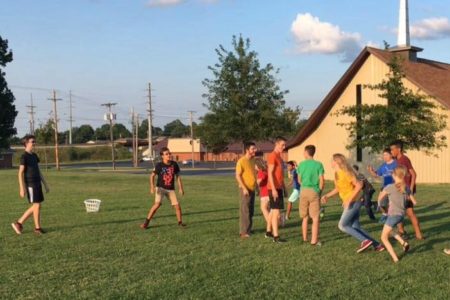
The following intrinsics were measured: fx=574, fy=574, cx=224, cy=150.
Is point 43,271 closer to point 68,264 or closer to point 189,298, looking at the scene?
point 68,264

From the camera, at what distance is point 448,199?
1817 cm

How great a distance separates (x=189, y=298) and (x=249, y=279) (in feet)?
3.55

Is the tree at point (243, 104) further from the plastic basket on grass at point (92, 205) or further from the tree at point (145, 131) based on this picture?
the tree at point (145, 131)

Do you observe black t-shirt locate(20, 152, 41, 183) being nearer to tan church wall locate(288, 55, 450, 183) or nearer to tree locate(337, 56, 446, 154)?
tree locate(337, 56, 446, 154)

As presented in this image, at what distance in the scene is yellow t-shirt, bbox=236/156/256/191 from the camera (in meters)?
10.5

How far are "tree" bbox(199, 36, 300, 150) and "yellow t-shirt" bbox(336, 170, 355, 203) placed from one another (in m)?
22.2

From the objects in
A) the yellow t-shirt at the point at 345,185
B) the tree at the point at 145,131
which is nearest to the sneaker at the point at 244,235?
the yellow t-shirt at the point at 345,185

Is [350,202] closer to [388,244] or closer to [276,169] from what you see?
[388,244]

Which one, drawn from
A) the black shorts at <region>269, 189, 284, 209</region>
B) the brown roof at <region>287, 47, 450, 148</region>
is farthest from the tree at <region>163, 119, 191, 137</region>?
the black shorts at <region>269, 189, 284, 209</region>

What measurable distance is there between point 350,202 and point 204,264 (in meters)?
2.48

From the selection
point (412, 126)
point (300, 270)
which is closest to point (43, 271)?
point (300, 270)

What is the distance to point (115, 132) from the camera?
189 m

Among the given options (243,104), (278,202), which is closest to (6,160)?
(243,104)

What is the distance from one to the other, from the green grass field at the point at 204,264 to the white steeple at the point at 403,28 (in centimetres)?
2258
